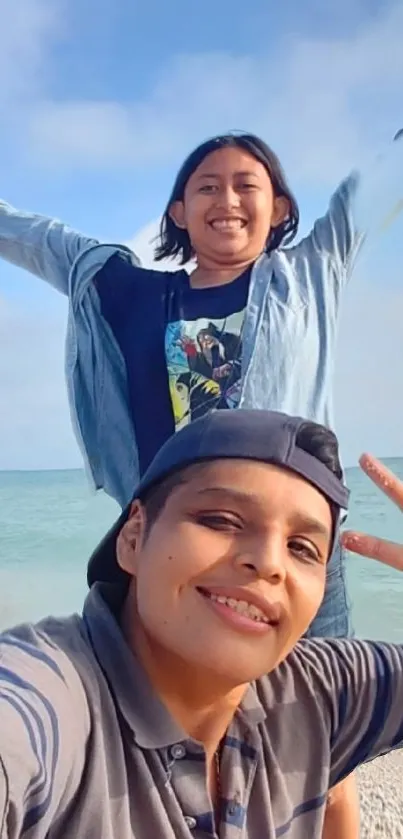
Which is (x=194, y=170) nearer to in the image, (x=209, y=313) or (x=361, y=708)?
(x=209, y=313)

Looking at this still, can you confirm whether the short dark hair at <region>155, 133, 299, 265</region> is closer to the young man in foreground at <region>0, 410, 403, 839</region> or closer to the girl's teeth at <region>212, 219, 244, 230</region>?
the girl's teeth at <region>212, 219, 244, 230</region>

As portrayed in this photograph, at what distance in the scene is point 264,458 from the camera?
0.70m

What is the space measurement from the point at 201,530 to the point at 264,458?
68 millimetres

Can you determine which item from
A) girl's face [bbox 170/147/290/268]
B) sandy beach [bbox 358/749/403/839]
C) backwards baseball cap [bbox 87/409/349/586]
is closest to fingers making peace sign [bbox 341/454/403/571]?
backwards baseball cap [bbox 87/409/349/586]

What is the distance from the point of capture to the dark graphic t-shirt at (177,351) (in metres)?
1.20

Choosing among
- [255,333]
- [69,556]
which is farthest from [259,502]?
[69,556]

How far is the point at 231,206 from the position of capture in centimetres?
125

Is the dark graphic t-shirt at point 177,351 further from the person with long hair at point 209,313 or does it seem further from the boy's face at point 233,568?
the boy's face at point 233,568

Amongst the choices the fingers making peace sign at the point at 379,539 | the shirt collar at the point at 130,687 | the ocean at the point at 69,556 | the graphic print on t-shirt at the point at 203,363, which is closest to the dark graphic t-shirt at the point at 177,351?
the graphic print on t-shirt at the point at 203,363

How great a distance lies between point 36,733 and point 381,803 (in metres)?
0.97

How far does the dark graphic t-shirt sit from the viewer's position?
120 centimetres

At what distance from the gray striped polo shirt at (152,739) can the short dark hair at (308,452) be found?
0.08 metres

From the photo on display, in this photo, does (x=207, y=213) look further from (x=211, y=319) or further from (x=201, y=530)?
(x=201, y=530)

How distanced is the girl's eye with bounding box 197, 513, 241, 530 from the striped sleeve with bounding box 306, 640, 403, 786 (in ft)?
0.61
